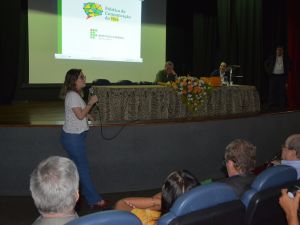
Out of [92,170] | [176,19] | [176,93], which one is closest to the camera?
[92,170]

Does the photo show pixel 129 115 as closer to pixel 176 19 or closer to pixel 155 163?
pixel 155 163

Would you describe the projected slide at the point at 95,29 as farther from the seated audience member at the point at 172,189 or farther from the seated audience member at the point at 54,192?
the seated audience member at the point at 54,192

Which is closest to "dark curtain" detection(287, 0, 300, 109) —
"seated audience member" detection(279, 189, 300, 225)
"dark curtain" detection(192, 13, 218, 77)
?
"dark curtain" detection(192, 13, 218, 77)

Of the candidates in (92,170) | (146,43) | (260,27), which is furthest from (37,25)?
(260,27)

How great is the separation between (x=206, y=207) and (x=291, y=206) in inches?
17.4

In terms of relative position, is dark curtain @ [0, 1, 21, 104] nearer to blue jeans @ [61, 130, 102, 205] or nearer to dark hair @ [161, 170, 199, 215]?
blue jeans @ [61, 130, 102, 205]

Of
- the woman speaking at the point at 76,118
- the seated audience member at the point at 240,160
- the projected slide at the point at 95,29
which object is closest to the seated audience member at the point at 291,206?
the seated audience member at the point at 240,160

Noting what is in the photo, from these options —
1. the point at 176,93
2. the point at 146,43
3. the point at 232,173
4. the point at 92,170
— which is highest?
the point at 146,43

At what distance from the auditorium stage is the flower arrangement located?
0.29 m

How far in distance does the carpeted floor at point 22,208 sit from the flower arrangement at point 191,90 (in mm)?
1381

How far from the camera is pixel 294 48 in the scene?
→ 9047mm

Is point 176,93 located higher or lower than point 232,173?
higher

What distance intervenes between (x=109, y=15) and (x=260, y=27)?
369 cm

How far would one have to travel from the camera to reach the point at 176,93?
535 cm
